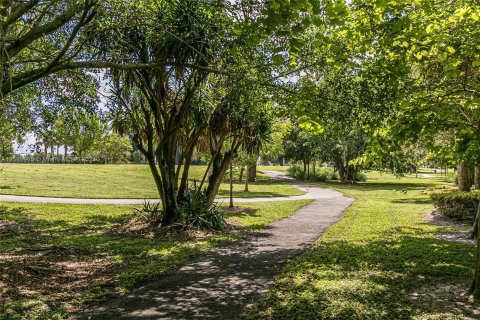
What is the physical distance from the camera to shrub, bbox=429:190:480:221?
44.0 feet

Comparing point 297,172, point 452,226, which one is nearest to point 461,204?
point 452,226

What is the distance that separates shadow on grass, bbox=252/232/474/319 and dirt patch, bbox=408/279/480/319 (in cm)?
3

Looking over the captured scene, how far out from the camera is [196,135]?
1199 centimetres

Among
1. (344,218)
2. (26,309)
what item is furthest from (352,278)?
(344,218)

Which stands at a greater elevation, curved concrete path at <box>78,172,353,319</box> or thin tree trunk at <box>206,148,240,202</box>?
thin tree trunk at <box>206,148,240,202</box>

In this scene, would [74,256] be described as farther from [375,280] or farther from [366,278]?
[375,280]

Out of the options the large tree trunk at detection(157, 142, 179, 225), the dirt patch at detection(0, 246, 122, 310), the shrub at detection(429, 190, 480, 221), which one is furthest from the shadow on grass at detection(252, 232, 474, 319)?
the shrub at detection(429, 190, 480, 221)

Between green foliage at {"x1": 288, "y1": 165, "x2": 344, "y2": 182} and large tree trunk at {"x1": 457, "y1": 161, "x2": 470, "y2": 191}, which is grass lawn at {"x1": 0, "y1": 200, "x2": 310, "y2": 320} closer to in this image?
large tree trunk at {"x1": 457, "y1": 161, "x2": 470, "y2": 191}

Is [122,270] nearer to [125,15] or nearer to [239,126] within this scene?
[125,15]

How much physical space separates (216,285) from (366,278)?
259cm

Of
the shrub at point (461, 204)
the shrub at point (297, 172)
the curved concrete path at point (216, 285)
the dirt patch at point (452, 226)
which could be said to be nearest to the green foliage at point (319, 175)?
the shrub at point (297, 172)

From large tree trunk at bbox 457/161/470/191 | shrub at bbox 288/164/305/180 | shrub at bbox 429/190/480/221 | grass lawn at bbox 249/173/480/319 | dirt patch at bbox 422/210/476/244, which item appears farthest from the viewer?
shrub at bbox 288/164/305/180

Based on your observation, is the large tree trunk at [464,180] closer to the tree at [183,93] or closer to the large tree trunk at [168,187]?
the tree at [183,93]

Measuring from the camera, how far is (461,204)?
1384 centimetres
